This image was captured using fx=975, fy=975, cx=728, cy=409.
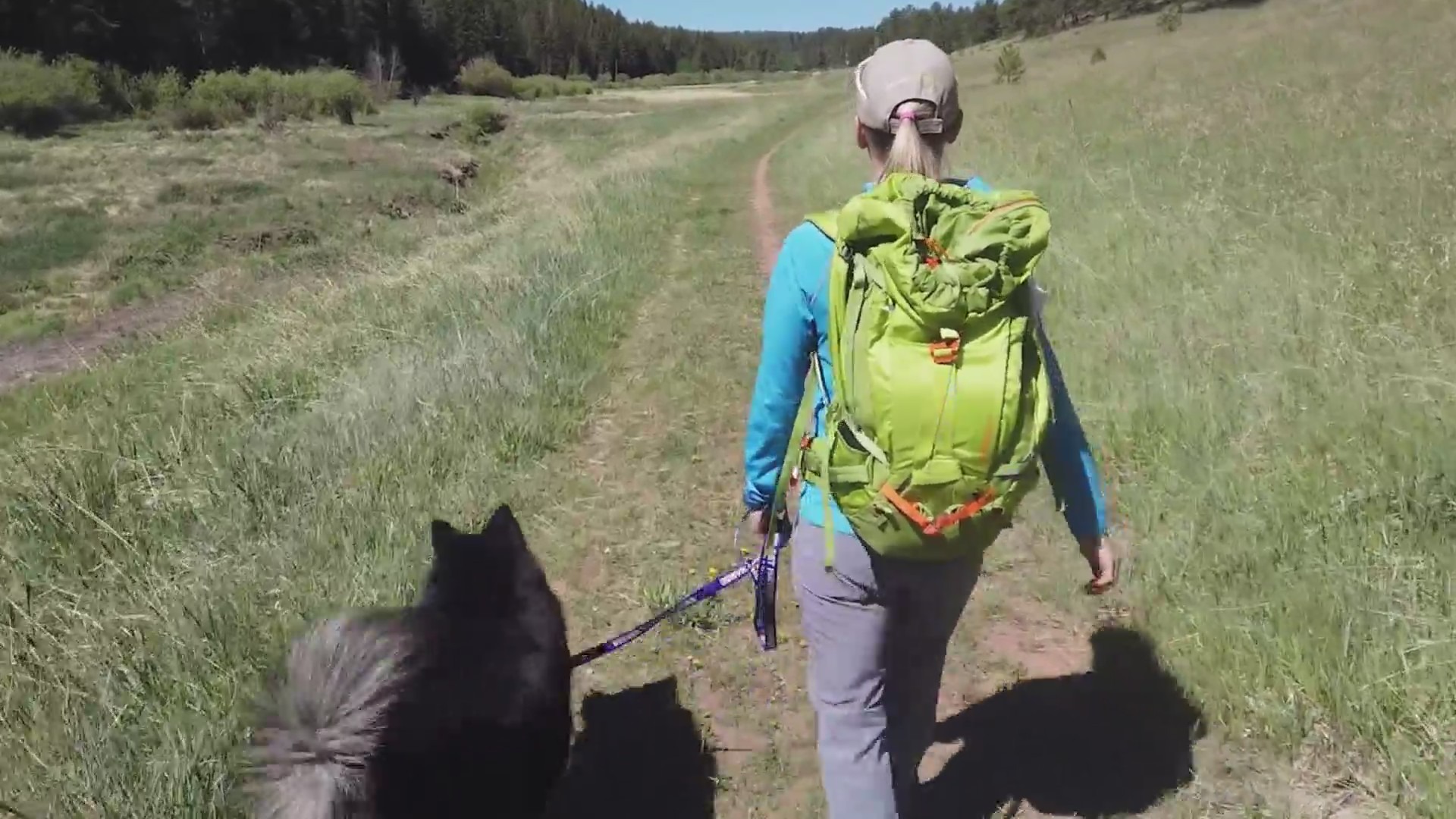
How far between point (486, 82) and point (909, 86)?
303 ft

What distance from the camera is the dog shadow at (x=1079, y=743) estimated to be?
2.87 m

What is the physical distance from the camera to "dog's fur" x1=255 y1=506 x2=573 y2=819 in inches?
83.1

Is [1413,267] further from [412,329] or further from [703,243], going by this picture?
[703,243]

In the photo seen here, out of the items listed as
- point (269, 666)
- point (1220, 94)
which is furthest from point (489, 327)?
point (1220, 94)

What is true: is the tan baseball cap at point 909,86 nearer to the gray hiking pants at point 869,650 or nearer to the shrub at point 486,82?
the gray hiking pants at point 869,650

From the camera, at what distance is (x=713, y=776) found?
318 centimetres

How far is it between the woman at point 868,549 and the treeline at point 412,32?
65.5 metres

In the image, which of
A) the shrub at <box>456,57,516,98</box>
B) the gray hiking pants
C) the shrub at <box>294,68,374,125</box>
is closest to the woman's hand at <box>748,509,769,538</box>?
the gray hiking pants

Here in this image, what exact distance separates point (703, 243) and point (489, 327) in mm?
5050

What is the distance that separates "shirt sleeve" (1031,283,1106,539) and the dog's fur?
1.48 meters

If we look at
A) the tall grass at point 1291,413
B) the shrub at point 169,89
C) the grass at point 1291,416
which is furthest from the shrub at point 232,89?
the grass at point 1291,416

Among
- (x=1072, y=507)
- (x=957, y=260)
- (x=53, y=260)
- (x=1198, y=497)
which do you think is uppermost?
(x=957, y=260)

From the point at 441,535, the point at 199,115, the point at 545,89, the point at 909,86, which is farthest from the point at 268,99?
the point at 909,86

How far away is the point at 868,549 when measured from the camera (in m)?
1.99
